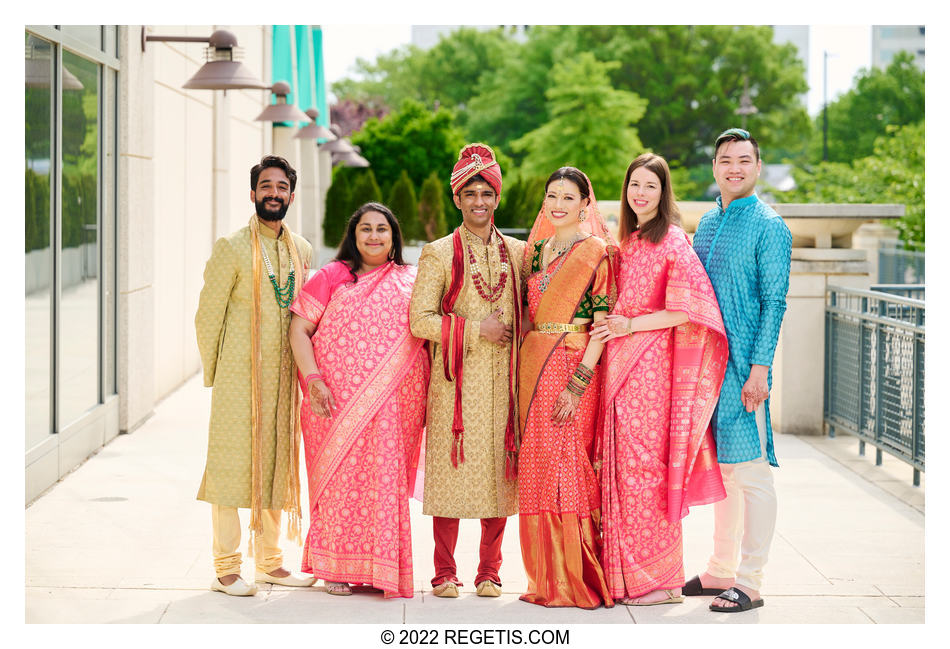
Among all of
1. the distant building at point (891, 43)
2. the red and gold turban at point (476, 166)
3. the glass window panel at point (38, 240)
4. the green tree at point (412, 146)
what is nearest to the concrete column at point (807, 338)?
the red and gold turban at point (476, 166)

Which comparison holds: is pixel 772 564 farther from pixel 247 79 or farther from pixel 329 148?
pixel 329 148

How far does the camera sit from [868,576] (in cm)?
486

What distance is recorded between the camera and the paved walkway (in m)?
4.20

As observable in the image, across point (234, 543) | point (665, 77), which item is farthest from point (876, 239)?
point (234, 543)

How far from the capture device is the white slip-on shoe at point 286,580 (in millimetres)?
4539

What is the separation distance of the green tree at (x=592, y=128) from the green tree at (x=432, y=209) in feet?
32.1

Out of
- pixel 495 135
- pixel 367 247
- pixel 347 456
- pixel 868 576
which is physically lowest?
pixel 868 576

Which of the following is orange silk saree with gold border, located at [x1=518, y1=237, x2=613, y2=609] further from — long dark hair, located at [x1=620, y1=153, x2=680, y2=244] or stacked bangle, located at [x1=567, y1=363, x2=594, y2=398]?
long dark hair, located at [x1=620, y1=153, x2=680, y2=244]

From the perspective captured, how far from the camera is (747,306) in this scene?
14.3 feet

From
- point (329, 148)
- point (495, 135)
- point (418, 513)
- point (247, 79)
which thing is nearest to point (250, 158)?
point (329, 148)

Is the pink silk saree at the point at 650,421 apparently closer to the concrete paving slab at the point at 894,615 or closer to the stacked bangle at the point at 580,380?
the stacked bangle at the point at 580,380

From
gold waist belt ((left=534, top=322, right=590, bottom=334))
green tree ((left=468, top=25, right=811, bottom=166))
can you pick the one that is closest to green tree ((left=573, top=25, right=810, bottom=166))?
green tree ((left=468, top=25, right=811, bottom=166))

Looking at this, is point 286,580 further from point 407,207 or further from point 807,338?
point 407,207
